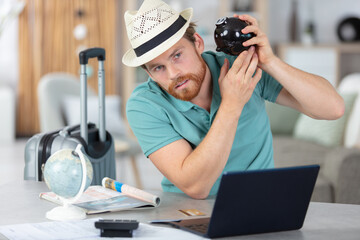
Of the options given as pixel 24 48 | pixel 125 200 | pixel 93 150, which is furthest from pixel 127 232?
pixel 24 48

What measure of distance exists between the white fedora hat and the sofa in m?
1.80

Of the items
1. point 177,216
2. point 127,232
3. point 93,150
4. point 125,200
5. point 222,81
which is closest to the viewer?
point 127,232

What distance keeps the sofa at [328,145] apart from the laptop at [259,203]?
6.59 feet

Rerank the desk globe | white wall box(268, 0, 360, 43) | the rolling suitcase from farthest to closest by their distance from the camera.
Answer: white wall box(268, 0, 360, 43), the rolling suitcase, the desk globe

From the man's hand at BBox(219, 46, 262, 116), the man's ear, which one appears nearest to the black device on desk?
the man's hand at BBox(219, 46, 262, 116)

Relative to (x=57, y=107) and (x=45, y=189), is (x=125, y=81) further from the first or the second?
(x=45, y=189)

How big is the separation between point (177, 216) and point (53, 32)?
6424 mm

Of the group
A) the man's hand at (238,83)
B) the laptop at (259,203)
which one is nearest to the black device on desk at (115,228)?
the laptop at (259,203)

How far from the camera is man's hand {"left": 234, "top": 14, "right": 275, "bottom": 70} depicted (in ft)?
5.07

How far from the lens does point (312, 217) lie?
1327 millimetres

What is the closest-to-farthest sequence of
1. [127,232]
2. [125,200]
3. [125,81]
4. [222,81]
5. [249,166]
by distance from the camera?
[127,232] → [125,200] → [222,81] → [249,166] → [125,81]

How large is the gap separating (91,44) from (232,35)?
Answer: 6100mm

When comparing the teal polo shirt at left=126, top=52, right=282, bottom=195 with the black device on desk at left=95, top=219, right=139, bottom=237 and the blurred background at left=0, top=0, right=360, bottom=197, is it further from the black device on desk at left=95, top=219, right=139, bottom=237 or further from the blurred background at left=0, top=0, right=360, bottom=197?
the blurred background at left=0, top=0, right=360, bottom=197

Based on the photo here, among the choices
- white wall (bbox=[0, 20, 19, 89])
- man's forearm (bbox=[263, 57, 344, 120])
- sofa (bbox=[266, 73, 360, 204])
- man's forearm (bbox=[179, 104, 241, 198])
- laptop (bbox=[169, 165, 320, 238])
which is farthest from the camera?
white wall (bbox=[0, 20, 19, 89])
